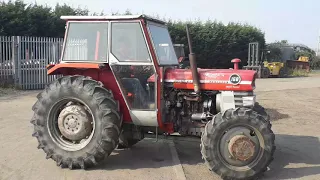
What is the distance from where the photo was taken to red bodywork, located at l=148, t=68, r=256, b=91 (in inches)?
231

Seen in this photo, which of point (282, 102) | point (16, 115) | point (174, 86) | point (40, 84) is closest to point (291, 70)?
point (282, 102)

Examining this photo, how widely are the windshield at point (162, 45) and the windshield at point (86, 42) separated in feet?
2.58

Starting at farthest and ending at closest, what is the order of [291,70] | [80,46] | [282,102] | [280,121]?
[291,70] → [282,102] → [280,121] → [80,46]

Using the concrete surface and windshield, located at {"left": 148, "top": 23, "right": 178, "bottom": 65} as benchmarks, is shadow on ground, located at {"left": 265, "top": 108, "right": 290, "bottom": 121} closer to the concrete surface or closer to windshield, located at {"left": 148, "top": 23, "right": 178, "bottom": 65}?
the concrete surface

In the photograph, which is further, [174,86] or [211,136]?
[174,86]

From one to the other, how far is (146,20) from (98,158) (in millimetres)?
2284

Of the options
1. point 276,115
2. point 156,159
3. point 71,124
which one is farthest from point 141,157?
point 276,115

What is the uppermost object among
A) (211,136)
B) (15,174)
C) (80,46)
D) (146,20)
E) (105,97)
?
(146,20)

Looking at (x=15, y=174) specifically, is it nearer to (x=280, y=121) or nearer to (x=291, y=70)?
(x=280, y=121)

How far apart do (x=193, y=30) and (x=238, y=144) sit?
24.7 metres

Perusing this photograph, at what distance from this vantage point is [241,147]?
5.44 metres

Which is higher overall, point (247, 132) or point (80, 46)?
point (80, 46)

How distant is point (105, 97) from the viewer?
586cm

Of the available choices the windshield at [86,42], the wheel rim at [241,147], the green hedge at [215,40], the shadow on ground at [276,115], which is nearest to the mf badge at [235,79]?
the wheel rim at [241,147]
